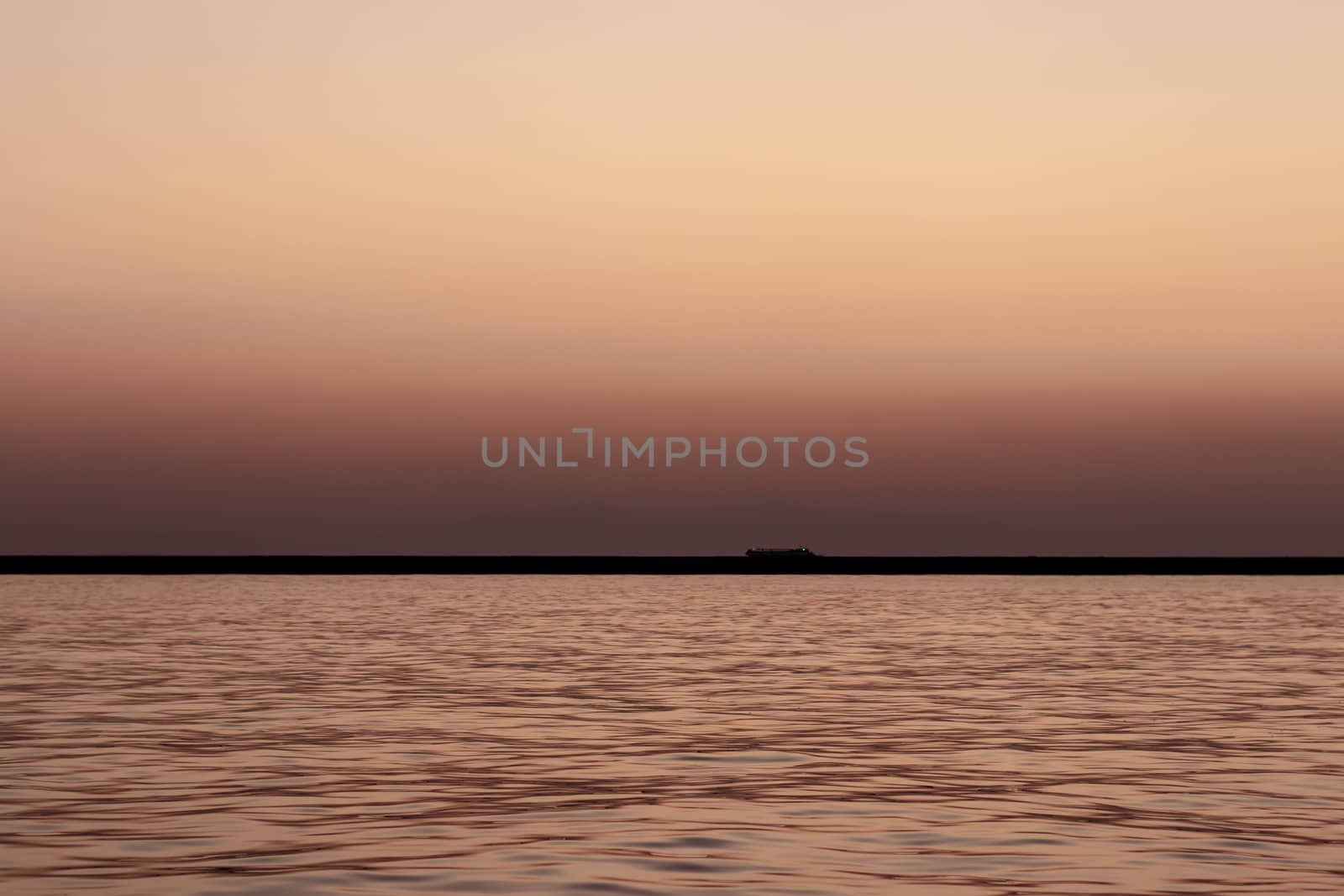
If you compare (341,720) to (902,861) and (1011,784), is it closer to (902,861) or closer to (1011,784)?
A: (1011,784)

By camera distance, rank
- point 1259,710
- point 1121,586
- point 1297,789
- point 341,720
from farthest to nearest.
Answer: point 1121,586
point 1259,710
point 341,720
point 1297,789

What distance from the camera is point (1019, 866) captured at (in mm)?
18188

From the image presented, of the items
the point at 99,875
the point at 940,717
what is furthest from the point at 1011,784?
the point at 99,875

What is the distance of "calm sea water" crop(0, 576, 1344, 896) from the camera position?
18062 mm

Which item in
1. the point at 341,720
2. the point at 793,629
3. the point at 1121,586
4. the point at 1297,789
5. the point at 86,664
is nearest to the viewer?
the point at 1297,789

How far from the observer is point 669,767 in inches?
1030

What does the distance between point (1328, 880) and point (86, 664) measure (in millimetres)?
37548

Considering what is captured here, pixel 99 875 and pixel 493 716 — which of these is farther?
pixel 493 716

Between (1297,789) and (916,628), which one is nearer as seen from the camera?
(1297,789)

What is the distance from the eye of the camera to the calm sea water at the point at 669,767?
18062mm

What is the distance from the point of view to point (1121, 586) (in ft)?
545

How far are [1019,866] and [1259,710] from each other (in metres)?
19.1

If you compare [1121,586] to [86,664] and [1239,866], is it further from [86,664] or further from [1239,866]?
[1239,866]

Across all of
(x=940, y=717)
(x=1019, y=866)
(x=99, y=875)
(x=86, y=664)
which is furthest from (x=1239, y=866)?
(x=86, y=664)
